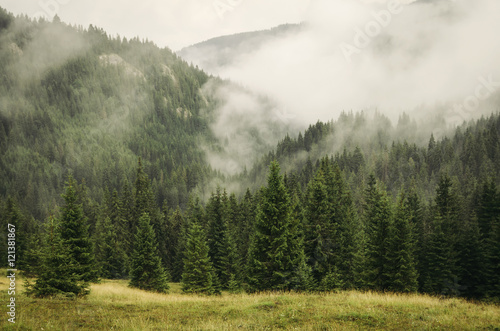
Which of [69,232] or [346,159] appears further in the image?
[346,159]

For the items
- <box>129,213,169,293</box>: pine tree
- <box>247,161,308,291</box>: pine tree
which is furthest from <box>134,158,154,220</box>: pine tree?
<box>247,161,308,291</box>: pine tree

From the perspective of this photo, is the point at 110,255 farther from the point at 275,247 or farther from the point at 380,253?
the point at 380,253

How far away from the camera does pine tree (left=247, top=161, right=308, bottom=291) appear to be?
2519 cm

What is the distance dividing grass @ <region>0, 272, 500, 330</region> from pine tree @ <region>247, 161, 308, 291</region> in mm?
9815

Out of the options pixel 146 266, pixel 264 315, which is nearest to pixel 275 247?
pixel 264 315

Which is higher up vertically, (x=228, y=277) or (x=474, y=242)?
(x=474, y=242)

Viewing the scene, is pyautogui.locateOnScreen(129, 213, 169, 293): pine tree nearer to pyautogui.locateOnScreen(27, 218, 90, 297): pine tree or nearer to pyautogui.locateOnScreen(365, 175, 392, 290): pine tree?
pyautogui.locateOnScreen(27, 218, 90, 297): pine tree

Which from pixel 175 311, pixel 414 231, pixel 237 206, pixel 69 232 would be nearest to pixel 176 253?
pixel 237 206

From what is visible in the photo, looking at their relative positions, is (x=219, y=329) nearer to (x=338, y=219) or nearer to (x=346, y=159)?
(x=338, y=219)

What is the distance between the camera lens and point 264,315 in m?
12.5

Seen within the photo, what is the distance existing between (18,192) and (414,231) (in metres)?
197

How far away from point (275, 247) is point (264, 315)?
13497mm

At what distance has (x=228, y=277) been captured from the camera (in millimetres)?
44250

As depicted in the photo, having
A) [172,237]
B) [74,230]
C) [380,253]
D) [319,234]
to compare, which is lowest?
[172,237]
